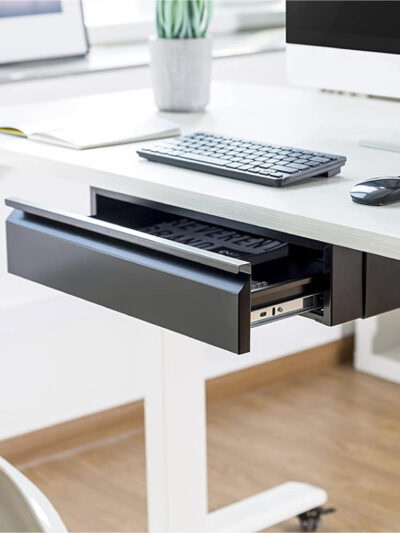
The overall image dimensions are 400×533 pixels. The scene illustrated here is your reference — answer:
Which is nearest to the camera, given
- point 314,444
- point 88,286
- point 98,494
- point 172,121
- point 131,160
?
point 88,286

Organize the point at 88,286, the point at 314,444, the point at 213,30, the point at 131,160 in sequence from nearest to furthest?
1. the point at 88,286
2. the point at 131,160
3. the point at 314,444
4. the point at 213,30

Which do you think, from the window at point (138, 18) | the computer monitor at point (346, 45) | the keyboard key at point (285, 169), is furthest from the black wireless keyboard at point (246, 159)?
the window at point (138, 18)

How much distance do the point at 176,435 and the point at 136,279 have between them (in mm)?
664

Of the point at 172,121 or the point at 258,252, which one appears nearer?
the point at 258,252

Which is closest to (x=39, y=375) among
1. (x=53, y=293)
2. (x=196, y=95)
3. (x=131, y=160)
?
(x=53, y=293)

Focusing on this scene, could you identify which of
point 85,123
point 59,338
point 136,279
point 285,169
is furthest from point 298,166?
point 59,338

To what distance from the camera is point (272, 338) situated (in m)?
2.55

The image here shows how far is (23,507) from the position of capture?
0.80m

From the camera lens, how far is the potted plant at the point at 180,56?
1.66m

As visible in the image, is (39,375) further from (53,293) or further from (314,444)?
(314,444)

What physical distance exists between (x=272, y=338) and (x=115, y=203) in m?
1.21

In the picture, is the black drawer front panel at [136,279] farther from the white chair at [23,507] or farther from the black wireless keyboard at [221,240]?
the white chair at [23,507]

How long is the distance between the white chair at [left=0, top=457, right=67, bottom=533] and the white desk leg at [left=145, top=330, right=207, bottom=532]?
2.75 feet

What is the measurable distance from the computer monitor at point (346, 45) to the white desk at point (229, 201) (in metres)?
0.08
